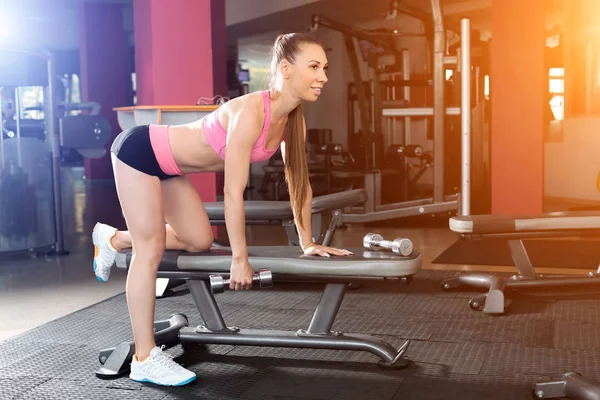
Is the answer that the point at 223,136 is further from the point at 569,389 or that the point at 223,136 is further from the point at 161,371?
the point at 569,389

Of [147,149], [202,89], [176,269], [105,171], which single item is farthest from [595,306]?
[105,171]

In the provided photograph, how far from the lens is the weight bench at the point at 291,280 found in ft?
7.75

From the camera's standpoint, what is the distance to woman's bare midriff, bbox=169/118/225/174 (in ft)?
7.79

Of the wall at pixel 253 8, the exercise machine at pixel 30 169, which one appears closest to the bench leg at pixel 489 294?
the exercise machine at pixel 30 169

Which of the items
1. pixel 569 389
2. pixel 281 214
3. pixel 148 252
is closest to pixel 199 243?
pixel 148 252

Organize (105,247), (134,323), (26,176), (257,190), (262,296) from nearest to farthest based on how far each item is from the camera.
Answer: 1. (134,323)
2. (105,247)
3. (262,296)
4. (26,176)
5. (257,190)

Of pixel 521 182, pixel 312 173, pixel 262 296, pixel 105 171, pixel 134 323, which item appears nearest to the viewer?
pixel 134 323

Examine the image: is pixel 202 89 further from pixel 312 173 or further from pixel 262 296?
pixel 312 173

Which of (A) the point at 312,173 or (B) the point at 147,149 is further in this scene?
(A) the point at 312,173

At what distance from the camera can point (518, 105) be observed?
5371 mm

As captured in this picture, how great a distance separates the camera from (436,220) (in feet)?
20.6

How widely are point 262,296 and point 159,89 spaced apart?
2.04 m

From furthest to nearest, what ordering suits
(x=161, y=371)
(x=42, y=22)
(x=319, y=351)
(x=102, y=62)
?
(x=42, y=22)
(x=102, y=62)
(x=319, y=351)
(x=161, y=371)

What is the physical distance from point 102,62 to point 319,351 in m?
9.77
